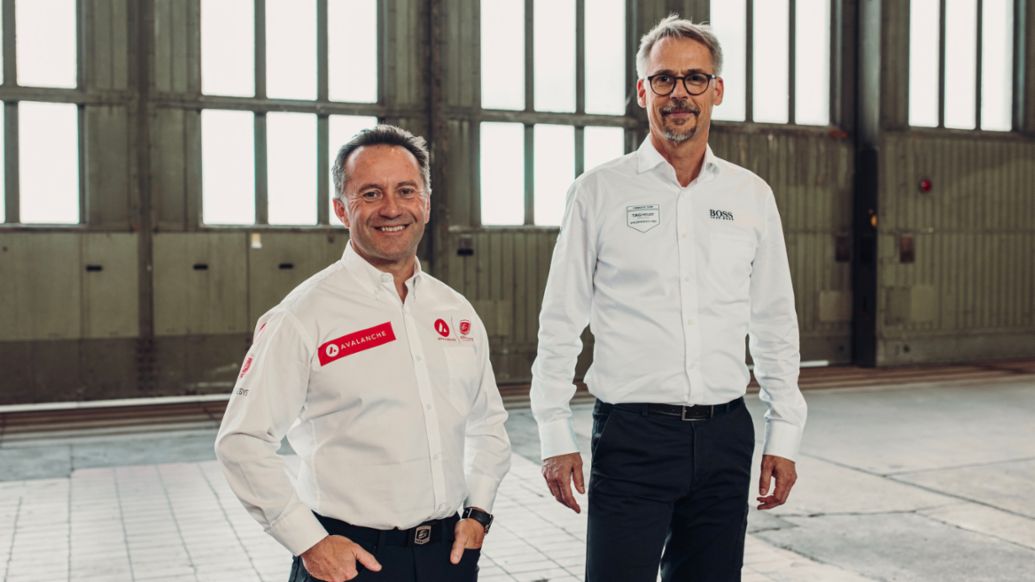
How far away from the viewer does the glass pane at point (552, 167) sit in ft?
38.5

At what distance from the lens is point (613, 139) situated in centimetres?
1212

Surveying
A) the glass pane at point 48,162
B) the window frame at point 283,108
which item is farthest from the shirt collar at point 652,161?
the glass pane at point 48,162

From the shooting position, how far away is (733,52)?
1259 cm

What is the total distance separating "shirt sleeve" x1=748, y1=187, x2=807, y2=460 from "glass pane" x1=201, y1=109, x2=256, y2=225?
27.4 ft

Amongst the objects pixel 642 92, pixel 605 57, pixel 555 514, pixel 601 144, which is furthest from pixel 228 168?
pixel 642 92

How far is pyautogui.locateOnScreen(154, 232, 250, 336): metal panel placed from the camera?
405 inches

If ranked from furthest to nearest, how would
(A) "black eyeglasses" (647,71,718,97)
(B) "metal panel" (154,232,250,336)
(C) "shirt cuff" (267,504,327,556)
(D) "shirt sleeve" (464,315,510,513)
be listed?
(B) "metal panel" (154,232,250,336) < (A) "black eyeglasses" (647,71,718,97) < (D) "shirt sleeve" (464,315,510,513) < (C) "shirt cuff" (267,504,327,556)

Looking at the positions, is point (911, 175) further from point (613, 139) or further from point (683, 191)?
point (683, 191)

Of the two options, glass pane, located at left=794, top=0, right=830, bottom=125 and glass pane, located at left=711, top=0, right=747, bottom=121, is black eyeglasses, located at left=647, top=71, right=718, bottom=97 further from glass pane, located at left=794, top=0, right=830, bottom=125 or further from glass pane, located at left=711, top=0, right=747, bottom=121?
glass pane, located at left=794, top=0, right=830, bottom=125

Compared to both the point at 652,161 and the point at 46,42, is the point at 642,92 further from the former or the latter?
the point at 46,42

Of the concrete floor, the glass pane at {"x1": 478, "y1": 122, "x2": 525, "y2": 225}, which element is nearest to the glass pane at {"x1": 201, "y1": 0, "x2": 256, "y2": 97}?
the glass pane at {"x1": 478, "y1": 122, "x2": 525, "y2": 225}

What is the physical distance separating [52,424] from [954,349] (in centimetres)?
1049

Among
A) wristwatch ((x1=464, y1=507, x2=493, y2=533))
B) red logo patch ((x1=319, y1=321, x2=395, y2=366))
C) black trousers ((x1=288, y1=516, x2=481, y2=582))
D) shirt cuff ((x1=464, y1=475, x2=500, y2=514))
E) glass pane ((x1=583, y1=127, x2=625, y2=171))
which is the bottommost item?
black trousers ((x1=288, y1=516, x2=481, y2=582))

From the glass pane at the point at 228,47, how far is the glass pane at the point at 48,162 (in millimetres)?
1335
